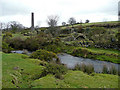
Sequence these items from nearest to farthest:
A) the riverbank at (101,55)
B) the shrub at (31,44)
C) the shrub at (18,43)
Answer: the riverbank at (101,55), the shrub at (31,44), the shrub at (18,43)

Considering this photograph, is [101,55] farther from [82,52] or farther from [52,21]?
[52,21]

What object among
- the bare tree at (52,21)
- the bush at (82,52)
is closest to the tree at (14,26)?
the bare tree at (52,21)

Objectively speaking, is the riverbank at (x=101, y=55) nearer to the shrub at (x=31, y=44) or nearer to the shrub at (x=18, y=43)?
the shrub at (x=31, y=44)

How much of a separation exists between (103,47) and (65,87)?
22.0 m

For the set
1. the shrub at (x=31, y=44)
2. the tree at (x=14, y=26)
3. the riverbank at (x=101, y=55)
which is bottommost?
the riverbank at (x=101, y=55)

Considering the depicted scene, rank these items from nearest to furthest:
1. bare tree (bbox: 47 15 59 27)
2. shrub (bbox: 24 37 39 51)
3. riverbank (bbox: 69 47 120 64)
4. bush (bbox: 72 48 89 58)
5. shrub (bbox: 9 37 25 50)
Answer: riverbank (bbox: 69 47 120 64) → bush (bbox: 72 48 89 58) → shrub (bbox: 24 37 39 51) → shrub (bbox: 9 37 25 50) → bare tree (bbox: 47 15 59 27)

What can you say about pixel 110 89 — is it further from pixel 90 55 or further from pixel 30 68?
pixel 90 55

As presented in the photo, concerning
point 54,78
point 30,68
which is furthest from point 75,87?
point 30,68

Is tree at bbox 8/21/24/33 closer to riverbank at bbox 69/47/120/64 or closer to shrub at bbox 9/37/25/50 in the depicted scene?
shrub at bbox 9/37/25/50

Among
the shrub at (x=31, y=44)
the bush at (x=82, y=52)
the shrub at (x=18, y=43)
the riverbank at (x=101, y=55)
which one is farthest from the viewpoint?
the shrub at (x=18, y=43)

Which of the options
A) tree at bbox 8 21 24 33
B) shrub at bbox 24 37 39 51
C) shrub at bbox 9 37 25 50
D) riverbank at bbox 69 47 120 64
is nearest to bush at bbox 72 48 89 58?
riverbank at bbox 69 47 120 64

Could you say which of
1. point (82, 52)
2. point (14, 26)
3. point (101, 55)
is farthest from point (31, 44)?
point (14, 26)

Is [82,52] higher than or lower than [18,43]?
lower

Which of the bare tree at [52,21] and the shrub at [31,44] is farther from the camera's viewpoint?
the bare tree at [52,21]
